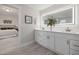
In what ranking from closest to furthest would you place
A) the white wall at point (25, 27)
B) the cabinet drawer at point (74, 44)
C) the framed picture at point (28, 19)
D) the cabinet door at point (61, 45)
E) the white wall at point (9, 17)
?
the cabinet drawer at point (74, 44), the cabinet door at point (61, 45), the white wall at point (25, 27), the framed picture at point (28, 19), the white wall at point (9, 17)

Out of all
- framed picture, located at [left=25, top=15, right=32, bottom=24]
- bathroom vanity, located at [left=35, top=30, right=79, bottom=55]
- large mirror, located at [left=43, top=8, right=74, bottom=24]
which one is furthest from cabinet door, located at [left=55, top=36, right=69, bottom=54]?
framed picture, located at [left=25, top=15, right=32, bottom=24]

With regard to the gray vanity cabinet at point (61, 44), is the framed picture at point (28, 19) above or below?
above

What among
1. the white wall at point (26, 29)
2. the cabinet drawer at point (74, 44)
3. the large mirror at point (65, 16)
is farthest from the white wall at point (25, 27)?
the cabinet drawer at point (74, 44)

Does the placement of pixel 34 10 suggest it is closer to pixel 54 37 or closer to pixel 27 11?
pixel 27 11

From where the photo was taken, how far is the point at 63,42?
1677 mm

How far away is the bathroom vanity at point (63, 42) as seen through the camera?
1419mm

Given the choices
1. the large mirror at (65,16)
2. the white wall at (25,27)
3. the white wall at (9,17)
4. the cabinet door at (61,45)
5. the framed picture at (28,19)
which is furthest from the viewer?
the white wall at (9,17)

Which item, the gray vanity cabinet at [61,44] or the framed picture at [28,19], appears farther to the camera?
the framed picture at [28,19]

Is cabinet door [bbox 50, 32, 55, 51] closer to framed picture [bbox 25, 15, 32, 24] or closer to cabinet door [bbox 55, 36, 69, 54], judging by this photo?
cabinet door [bbox 55, 36, 69, 54]

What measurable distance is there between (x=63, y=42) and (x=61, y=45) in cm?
11

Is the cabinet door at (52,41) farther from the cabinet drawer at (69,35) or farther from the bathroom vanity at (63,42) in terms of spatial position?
the cabinet drawer at (69,35)

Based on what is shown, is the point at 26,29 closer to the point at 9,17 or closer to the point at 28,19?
the point at 28,19

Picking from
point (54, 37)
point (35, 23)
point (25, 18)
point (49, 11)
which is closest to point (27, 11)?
point (25, 18)

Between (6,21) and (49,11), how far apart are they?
4190mm
